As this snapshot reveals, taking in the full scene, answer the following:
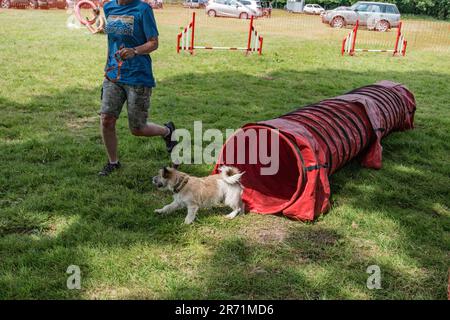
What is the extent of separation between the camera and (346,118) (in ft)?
18.2

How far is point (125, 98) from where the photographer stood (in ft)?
16.3

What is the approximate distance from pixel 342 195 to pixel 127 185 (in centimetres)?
240

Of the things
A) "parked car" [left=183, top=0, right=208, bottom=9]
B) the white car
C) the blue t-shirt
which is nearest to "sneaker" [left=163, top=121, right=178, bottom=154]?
the blue t-shirt

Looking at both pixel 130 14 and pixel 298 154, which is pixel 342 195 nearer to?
pixel 298 154

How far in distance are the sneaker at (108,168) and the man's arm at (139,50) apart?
135 cm

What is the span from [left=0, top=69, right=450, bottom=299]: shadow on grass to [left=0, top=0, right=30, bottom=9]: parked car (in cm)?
2371

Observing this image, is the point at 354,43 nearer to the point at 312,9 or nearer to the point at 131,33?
the point at 131,33

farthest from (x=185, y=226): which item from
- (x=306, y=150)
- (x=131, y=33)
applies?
(x=131, y=33)

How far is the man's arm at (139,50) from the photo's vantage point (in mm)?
4543

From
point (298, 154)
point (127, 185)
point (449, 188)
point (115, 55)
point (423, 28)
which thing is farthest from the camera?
point (423, 28)

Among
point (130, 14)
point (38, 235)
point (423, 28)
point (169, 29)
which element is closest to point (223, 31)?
point (169, 29)

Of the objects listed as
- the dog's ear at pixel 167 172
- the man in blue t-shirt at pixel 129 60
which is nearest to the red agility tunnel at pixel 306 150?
the dog's ear at pixel 167 172

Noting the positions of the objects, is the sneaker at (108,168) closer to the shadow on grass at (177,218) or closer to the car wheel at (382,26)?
the shadow on grass at (177,218)

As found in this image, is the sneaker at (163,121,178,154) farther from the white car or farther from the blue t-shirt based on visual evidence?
the white car
